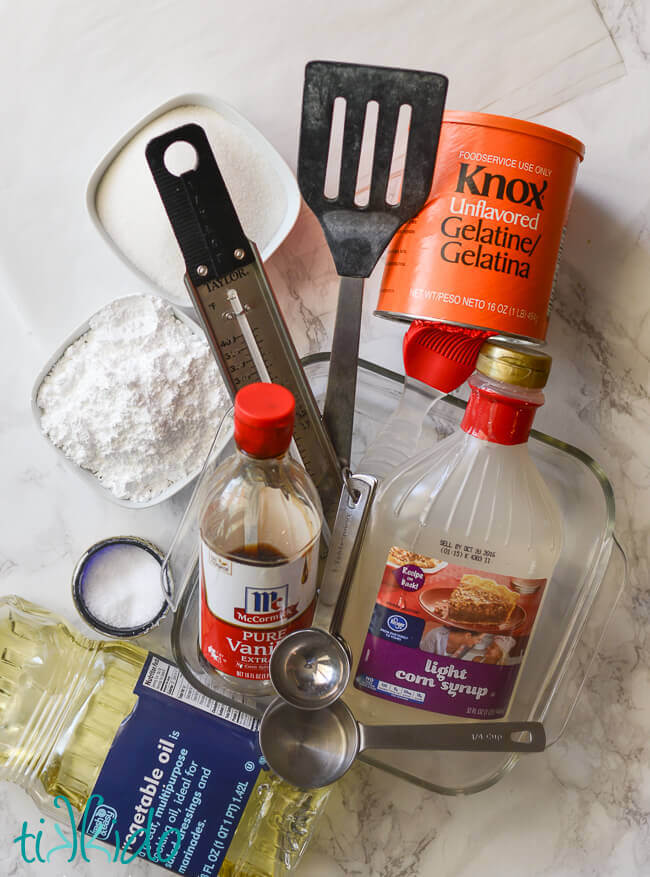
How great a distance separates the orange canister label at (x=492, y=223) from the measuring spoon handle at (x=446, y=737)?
1.27 ft

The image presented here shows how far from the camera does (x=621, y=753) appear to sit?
850 mm

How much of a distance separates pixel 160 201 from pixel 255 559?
17.0 inches

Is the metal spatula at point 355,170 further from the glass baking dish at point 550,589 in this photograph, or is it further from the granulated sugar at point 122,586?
the granulated sugar at point 122,586

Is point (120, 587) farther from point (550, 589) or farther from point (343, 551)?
point (550, 589)

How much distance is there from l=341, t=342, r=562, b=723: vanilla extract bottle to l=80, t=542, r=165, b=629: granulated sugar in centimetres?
23

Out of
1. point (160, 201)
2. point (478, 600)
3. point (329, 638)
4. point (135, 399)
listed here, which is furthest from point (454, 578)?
point (160, 201)

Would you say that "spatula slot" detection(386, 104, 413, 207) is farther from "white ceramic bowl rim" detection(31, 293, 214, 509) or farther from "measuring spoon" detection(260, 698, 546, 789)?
"measuring spoon" detection(260, 698, 546, 789)

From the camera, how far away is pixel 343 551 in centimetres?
72

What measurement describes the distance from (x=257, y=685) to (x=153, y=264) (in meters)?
0.48

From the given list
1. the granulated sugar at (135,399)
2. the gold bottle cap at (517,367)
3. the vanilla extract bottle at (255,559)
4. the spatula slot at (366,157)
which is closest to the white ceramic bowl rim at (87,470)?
the granulated sugar at (135,399)

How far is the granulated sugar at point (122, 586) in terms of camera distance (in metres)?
0.81

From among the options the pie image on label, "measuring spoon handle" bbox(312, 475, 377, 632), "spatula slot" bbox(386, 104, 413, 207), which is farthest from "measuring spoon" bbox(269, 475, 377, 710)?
"spatula slot" bbox(386, 104, 413, 207)

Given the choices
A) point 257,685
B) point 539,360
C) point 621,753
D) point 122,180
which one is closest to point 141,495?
point 257,685

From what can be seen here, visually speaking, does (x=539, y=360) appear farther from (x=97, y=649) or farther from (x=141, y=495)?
(x=97, y=649)
